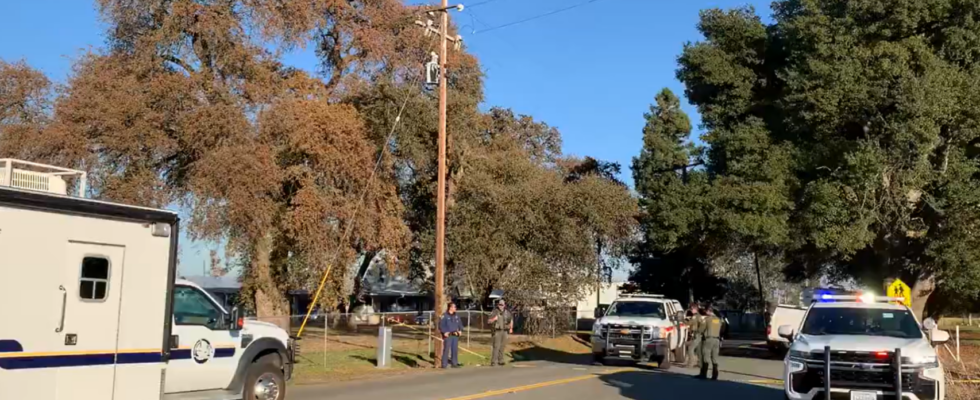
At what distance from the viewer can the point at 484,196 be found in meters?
31.4

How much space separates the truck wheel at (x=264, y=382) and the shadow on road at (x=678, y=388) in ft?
20.0

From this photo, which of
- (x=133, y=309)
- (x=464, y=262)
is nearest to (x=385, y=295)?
(x=464, y=262)

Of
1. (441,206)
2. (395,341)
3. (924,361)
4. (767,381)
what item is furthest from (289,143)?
(924,361)

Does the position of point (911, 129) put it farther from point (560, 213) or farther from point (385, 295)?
point (385, 295)

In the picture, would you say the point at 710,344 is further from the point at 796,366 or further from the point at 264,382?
the point at 264,382

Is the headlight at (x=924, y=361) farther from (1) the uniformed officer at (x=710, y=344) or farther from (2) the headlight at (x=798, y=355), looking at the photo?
(1) the uniformed officer at (x=710, y=344)

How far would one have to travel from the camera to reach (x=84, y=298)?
359 inches

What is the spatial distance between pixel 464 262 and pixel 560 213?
3.93 meters

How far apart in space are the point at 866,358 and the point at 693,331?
10.1 metres

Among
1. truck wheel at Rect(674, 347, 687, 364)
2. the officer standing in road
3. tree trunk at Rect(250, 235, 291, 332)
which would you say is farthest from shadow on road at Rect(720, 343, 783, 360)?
tree trunk at Rect(250, 235, 291, 332)

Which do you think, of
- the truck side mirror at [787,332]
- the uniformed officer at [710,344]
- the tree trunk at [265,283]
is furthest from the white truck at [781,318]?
the truck side mirror at [787,332]

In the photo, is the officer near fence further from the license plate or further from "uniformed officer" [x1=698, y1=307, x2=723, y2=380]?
the license plate

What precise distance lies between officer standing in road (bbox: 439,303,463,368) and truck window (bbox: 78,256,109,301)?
12.8 m

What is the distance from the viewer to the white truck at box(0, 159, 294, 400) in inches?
335
